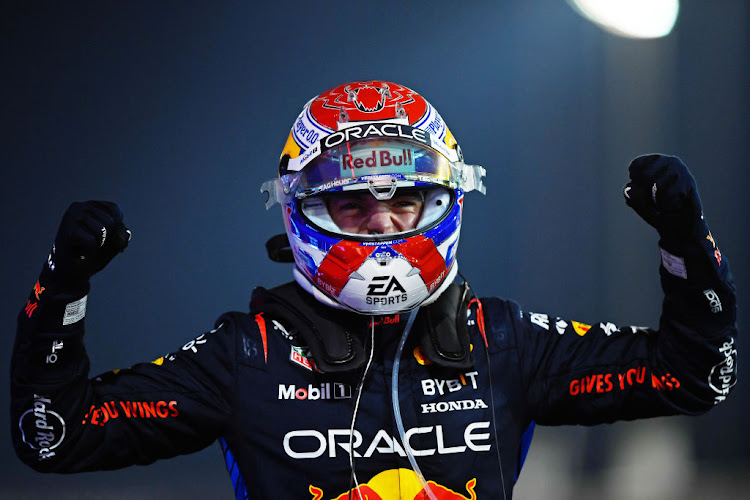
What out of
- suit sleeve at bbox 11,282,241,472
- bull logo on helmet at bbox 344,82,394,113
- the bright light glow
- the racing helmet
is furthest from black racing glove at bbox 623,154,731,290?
the bright light glow

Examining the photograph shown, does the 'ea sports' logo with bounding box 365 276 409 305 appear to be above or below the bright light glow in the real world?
below

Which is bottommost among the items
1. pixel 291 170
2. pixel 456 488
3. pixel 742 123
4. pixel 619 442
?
pixel 619 442

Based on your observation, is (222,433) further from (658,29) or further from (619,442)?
(658,29)

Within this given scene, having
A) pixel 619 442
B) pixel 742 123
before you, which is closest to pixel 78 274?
pixel 619 442

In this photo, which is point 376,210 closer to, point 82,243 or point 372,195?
point 372,195

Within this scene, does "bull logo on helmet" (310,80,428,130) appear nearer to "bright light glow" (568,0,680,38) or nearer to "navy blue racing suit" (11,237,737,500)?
"navy blue racing suit" (11,237,737,500)

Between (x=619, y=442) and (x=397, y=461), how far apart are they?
1901 mm

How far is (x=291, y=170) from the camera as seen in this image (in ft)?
5.70

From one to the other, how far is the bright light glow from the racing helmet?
1.59 meters

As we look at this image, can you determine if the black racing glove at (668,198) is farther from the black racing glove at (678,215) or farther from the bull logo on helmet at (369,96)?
the bull logo on helmet at (369,96)

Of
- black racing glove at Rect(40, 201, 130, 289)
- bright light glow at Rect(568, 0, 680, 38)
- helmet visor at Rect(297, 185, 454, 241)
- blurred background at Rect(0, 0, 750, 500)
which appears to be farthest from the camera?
bright light glow at Rect(568, 0, 680, 38)

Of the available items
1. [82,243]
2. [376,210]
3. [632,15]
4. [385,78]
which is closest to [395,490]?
[376,210]

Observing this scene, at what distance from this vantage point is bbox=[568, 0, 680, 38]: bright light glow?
3.14 m

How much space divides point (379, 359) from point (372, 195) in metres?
0.31
